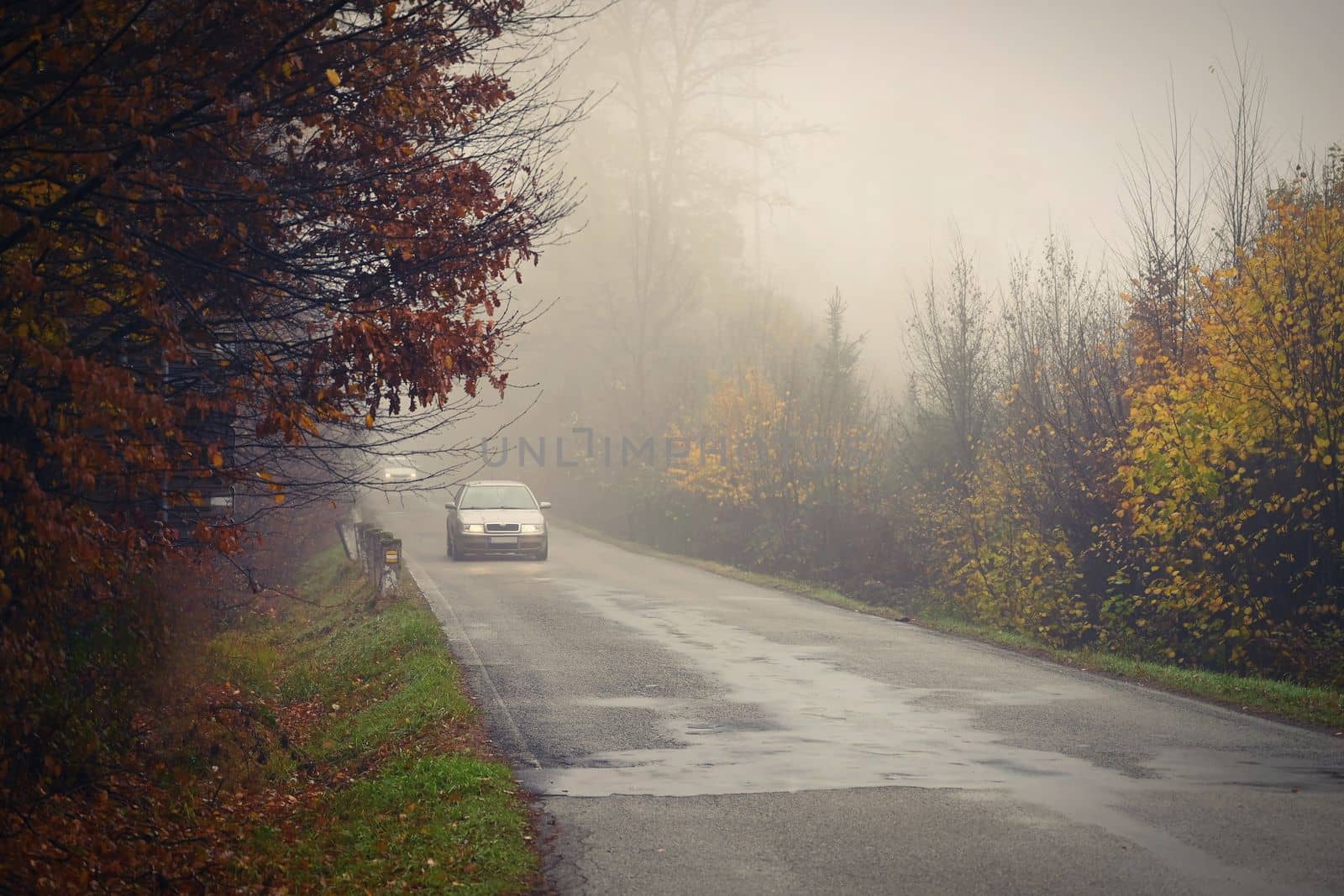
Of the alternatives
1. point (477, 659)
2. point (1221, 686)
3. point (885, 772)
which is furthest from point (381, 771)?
point (1221, 686)

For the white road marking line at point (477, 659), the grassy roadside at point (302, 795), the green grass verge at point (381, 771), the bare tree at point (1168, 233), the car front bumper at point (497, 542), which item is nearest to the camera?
the grassy roadside at point (302, 795)

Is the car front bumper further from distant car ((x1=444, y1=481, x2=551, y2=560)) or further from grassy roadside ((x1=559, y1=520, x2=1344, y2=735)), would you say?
grassy roadside ((x1=559, y1=520, x2=1344, y2=735))

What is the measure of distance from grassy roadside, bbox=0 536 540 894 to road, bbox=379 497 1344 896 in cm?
42

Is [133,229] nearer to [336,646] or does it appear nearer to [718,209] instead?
→ [336,646]

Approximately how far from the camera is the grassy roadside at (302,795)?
691 cm

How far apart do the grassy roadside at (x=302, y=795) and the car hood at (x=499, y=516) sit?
13.3 m

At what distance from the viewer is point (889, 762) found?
30.6ft

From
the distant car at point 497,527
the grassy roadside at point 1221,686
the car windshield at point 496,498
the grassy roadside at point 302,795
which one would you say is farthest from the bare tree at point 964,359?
the grassy roadside at point 302,795

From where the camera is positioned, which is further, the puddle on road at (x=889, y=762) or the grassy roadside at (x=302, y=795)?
the puddle on road at (x=889, y=762)

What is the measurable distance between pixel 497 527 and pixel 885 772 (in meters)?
21.2

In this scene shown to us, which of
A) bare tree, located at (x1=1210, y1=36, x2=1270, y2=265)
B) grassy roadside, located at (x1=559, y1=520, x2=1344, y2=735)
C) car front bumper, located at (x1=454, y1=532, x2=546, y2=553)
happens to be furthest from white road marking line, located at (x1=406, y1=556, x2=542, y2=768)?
bare tree, located at (x1=1210, y1=36, x2=1270, y2=265)

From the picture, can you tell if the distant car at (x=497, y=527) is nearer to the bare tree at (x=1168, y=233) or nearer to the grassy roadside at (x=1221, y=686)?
the grassy roadside at (x=1221, y=686)

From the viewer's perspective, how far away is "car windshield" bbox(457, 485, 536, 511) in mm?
30359

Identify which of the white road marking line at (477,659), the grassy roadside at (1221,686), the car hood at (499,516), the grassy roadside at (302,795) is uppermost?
the car hood at (499,516)
